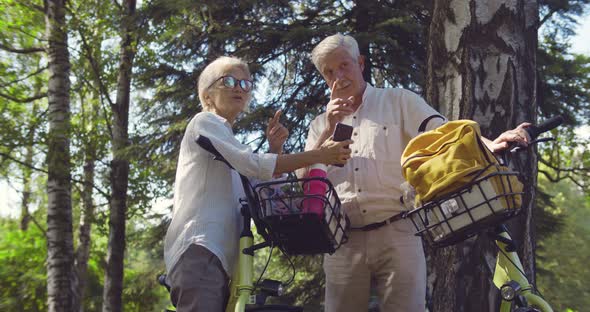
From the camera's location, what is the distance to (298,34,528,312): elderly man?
280 centimetres

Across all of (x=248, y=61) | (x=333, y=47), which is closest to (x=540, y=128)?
(x=333, y=47)

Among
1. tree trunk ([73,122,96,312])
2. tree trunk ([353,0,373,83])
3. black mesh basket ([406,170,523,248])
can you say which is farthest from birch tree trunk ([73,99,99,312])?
black mesh basket ([406,170,523,248])

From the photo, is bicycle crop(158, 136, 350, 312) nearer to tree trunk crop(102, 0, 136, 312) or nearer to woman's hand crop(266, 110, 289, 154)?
woman's hand crop(266, 110, 289, 154)

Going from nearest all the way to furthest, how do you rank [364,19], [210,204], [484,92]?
[210,204], [484,92], [364,19]

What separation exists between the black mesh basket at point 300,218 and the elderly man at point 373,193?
27cm

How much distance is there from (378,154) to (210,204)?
81 cm

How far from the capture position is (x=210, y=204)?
2701mm

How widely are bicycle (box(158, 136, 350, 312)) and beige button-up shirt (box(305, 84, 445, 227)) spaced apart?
24 centimetres

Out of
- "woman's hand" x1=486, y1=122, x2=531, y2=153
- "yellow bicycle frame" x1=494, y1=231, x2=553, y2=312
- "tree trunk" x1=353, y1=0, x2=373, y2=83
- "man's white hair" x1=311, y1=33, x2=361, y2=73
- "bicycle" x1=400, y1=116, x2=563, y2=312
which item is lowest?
"yellow bicycle frame" x1=494, y1=231, x2=553, y2=312

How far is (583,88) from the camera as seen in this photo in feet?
34.6

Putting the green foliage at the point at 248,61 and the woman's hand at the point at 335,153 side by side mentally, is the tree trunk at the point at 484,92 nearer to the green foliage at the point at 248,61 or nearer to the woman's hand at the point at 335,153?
the woman's hand at the point at 335,153

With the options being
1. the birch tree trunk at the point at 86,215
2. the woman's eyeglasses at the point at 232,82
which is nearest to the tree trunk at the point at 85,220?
the birch tree trunk at the point at 86,215

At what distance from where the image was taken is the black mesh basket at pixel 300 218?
8.04 ft

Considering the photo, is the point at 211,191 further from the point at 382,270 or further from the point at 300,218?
the point at 382,270
